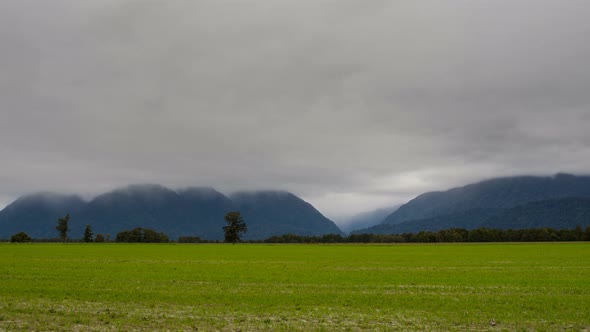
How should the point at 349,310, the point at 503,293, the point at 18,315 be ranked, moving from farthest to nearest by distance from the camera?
the point at 503,293
the point at 349,310
the point at 18,315

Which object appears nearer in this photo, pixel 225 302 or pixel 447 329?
pixel 447 329

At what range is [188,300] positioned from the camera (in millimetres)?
26172

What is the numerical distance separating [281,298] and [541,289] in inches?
766

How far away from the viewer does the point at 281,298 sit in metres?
27.3

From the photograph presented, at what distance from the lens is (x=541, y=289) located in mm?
31391

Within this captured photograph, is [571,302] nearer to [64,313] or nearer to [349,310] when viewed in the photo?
[349,310]

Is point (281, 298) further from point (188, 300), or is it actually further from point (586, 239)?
point (586, 239)

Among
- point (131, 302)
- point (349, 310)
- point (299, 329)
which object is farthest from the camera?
point (131, 302)

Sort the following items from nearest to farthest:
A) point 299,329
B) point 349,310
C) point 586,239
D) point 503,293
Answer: point 299,329 < point 349,310 < point 503,293 < point 586,239

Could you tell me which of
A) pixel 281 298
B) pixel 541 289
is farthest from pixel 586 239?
pixel 281 298

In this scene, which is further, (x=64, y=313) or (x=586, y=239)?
(x=586, y=239)

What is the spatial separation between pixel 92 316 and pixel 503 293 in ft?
84.9

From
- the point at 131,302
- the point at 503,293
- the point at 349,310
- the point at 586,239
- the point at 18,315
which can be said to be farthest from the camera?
the point at 586,239

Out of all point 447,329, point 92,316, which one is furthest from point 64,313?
point 447,329
